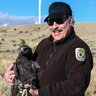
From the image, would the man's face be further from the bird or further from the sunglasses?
the bird

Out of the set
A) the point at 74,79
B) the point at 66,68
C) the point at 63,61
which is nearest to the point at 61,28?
the point at 63,61

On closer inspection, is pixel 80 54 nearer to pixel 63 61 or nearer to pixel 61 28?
pixel 63 61

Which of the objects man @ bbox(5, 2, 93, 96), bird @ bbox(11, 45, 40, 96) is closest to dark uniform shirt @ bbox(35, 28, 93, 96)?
man @ bbox(5, 2, 93, 96)

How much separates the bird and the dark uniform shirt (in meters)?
0.16

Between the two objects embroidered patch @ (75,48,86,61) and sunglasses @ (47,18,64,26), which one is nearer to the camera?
embroidered patch @ (75,48,86,61)

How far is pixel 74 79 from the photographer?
5.91 meters

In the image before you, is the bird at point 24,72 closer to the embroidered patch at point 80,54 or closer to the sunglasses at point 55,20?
the sunglasses at point 55,20

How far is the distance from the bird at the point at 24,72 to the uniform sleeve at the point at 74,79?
0.21 metres

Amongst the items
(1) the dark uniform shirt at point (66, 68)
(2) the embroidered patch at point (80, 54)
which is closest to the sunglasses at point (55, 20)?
(1) the dark uniform shirt at point (66, 68)

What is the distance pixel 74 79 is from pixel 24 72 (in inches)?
24.6

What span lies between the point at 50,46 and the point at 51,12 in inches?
20.7

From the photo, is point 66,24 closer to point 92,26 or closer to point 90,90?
point 90,90

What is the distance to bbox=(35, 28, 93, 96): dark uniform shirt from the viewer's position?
5.91 meters

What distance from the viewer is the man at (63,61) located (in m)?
5.93
